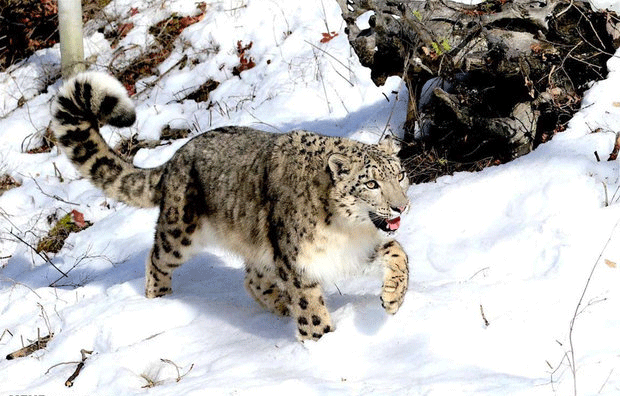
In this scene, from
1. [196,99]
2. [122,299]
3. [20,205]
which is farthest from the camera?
[196,99]

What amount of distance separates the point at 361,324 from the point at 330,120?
4.02 meters

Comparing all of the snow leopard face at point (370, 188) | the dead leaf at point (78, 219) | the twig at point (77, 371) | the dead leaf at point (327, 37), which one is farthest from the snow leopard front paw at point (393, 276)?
the dead leaf at point (327, 37)

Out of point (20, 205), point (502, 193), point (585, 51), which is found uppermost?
point (585, 51)

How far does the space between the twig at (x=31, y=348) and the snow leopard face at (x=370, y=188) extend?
2793 millimetres

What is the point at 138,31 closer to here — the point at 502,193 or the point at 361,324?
the point at 502,193

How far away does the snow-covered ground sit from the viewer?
493 cm

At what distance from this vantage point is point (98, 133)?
23.4 feet

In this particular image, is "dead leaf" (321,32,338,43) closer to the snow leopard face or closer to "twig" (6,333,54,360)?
the snow leopard face

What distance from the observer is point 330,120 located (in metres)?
9.28

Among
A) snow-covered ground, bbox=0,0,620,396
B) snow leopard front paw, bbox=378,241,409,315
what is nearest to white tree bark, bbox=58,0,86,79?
snow-covered ground, bbox=0,0,620,396

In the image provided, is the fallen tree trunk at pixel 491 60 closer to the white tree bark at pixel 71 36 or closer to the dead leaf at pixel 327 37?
the dead leaf at pixel 327 37

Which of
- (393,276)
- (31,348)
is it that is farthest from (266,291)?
(31,348)

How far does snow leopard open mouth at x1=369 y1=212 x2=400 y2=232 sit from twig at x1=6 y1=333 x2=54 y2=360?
2977 millimetres

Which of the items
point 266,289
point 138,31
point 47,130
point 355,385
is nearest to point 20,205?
point 47,130
